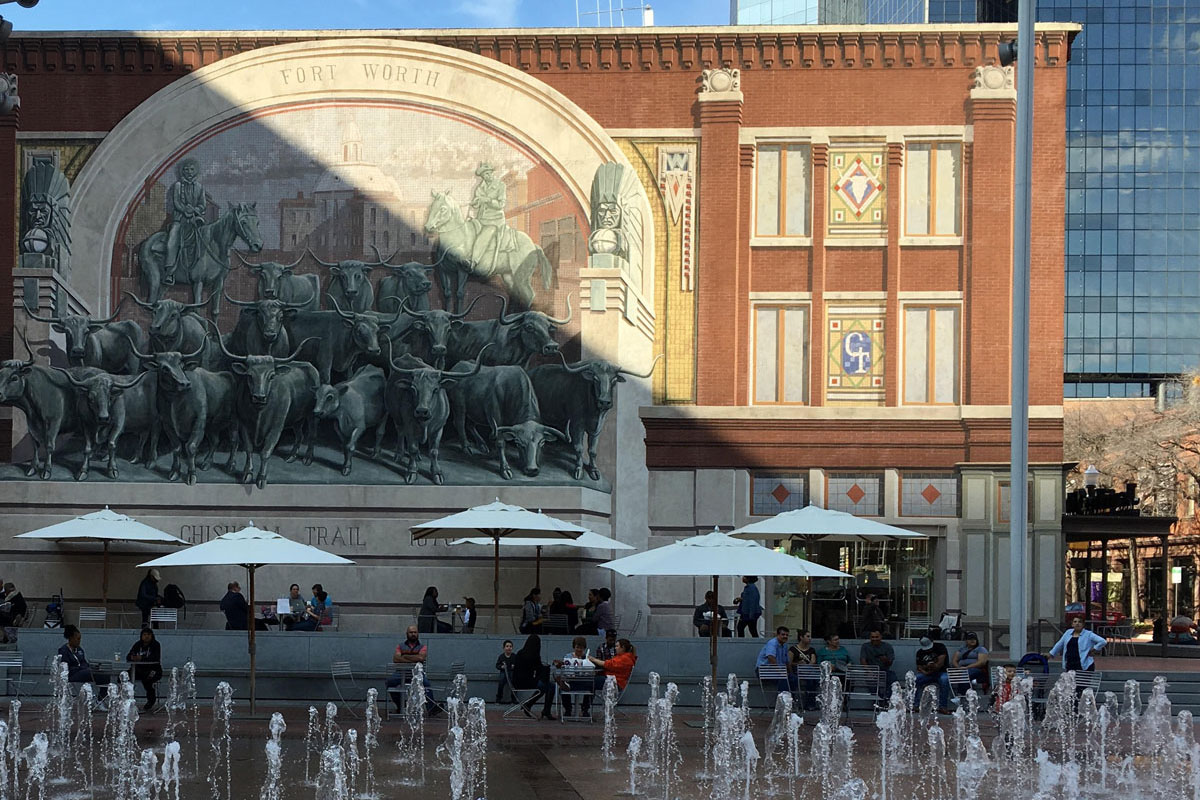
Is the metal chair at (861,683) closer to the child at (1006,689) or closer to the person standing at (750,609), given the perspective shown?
the child at (1006,689)

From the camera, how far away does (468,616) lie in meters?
30.6

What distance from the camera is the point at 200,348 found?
3425 centimetres

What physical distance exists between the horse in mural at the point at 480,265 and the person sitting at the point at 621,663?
41.9ft

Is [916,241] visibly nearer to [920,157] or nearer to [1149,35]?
[920,157]

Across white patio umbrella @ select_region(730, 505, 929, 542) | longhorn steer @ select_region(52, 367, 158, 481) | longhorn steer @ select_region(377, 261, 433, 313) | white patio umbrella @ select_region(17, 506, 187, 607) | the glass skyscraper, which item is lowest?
white patio umbrella @ select_region(17, 506, 187, 607)

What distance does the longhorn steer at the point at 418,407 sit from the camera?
32.9 metres

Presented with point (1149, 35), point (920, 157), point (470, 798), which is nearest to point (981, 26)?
point (920, 157)

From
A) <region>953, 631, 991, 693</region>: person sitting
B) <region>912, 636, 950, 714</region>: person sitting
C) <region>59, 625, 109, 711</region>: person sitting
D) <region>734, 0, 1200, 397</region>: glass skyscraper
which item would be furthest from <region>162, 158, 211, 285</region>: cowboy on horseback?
<region>734, 0, 1200, 397</region>: glass skyscraper

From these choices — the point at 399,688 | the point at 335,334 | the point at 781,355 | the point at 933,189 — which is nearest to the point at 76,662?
the point at 399,688

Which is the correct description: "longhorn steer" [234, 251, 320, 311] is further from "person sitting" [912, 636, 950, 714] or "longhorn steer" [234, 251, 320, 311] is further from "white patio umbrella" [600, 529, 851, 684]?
"person sitting" [912, 636, 950, 714]

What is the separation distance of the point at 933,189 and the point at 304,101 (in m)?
14.5

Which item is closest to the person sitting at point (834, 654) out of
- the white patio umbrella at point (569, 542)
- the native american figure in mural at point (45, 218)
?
the white patio umbrella at point (569, 542)

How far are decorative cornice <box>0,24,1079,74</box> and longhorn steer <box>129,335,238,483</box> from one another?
7292 mm

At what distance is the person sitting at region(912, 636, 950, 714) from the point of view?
79.2 ft
